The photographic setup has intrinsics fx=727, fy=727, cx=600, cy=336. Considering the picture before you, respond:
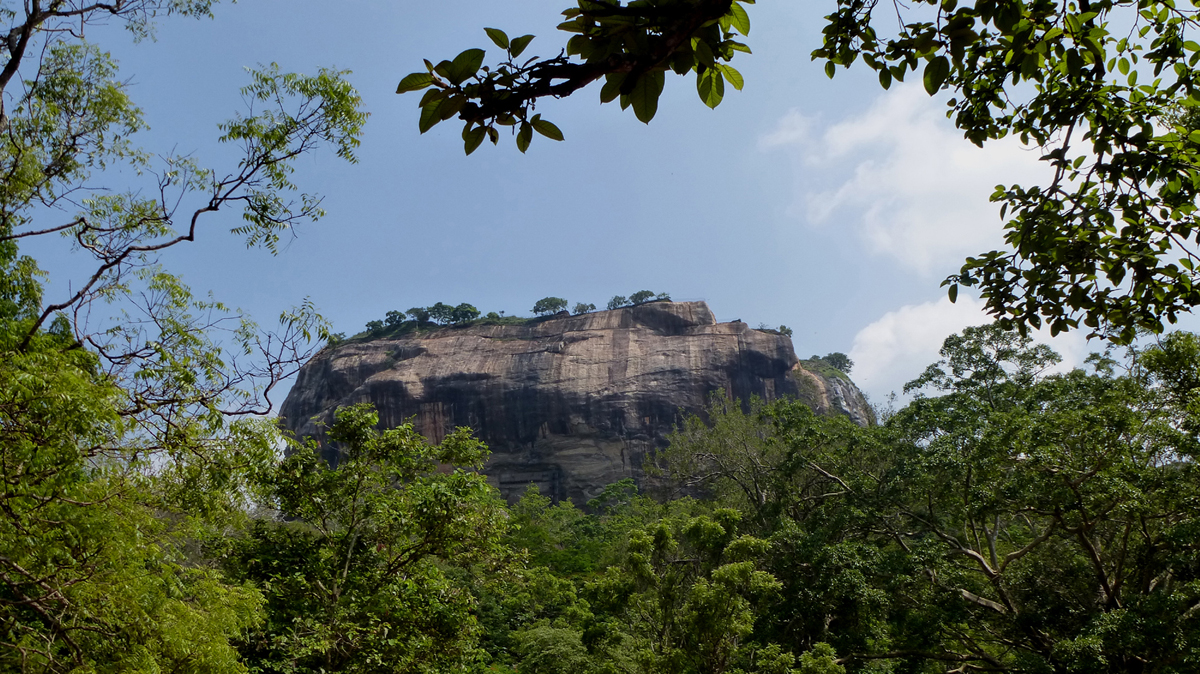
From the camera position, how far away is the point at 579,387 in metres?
36.8

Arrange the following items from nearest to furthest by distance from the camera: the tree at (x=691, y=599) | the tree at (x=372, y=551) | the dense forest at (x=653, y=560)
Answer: the dense forest at (x=653, y=560)
the tree at (x=372, y=551)
the tree at (x=691, y=599)

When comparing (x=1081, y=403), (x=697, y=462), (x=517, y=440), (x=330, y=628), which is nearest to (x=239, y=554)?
(x=330, y=628)

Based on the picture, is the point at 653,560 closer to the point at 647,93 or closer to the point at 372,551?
the point at 372,551

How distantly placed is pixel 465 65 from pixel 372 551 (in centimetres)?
681

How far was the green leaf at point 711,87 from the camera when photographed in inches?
45.1

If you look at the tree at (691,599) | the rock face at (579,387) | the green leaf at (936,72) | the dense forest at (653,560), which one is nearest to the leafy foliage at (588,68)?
the green leaf at (936,72)

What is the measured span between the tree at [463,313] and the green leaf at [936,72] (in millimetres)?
42659

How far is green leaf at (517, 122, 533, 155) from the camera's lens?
3.54 ft

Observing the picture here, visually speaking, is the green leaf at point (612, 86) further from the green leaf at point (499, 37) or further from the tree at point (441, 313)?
the tree at point (441, 313)

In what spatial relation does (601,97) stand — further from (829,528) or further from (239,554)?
(829,528)

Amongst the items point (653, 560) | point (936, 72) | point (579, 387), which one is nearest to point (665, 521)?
point (653, 560)

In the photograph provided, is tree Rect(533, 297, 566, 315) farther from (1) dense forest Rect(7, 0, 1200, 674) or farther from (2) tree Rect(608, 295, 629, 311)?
(1) dense forest Rect(7, 0, 1200, 674)

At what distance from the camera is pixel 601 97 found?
1.05 metres

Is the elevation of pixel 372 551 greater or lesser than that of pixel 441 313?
lesser
